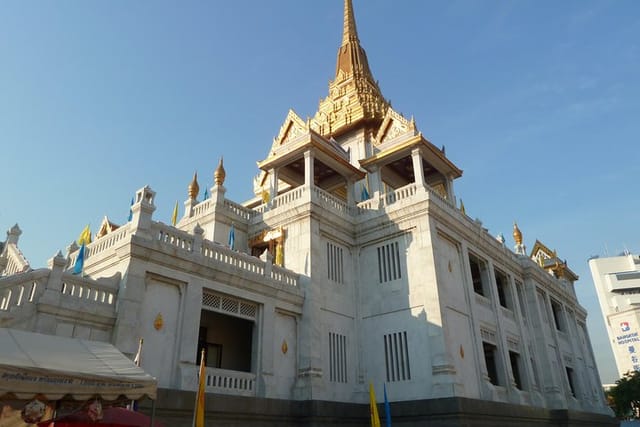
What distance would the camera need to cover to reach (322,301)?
18328mm

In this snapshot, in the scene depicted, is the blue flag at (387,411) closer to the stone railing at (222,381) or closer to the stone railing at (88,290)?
the stone railing at (222,381)

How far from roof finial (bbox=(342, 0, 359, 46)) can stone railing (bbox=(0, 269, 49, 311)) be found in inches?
1272

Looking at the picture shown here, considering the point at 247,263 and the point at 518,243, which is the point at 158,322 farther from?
the point at 518,243

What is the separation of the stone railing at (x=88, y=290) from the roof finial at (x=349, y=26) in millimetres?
31177

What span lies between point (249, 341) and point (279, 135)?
48.3ft

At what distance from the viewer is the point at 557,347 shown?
26.8m

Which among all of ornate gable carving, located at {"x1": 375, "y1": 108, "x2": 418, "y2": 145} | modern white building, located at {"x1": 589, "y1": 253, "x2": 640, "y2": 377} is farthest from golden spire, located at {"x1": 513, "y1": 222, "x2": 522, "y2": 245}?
modern white building, located at {"x1": 589, "y1": 253, "x2": 640, "y2": 377}

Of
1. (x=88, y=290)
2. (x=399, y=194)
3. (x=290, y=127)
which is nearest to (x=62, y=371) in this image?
(x=88, y=290)

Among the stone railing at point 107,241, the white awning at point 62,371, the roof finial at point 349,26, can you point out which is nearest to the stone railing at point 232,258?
the stone railing at point 107,241

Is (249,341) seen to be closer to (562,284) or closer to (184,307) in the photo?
(184,307)

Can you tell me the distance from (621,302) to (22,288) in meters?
110

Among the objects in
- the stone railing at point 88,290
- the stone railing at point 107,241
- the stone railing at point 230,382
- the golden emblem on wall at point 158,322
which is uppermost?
the stone railing at point 107,241

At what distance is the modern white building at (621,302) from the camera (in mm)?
84562

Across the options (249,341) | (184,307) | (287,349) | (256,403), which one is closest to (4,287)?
(184,307)
